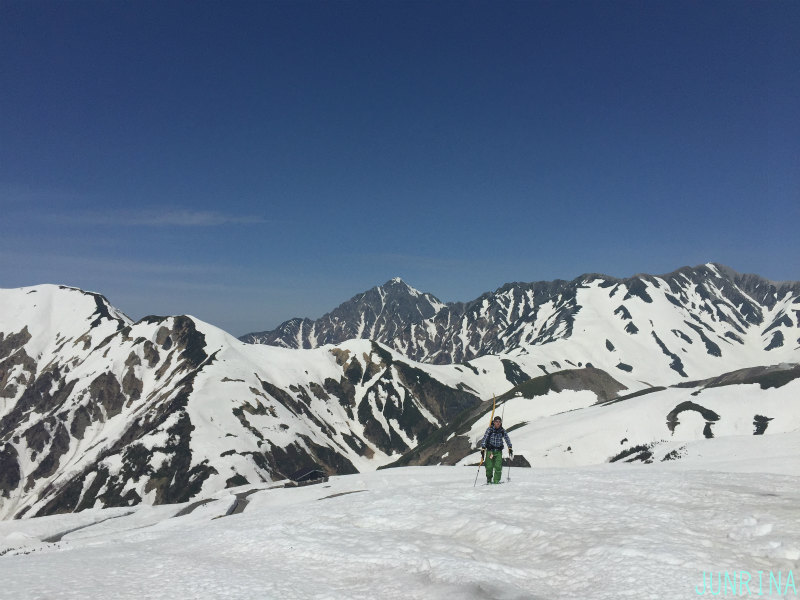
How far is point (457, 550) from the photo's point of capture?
1229 centimetres

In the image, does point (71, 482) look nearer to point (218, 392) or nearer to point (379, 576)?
point (218, 392)

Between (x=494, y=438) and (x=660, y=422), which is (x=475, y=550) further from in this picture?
(x=660, y=422)

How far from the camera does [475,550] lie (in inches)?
485

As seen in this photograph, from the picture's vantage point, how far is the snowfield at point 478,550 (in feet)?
32.1

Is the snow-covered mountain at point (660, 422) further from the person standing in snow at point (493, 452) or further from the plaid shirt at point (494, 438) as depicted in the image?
the plaid shirt at point (494, 438)

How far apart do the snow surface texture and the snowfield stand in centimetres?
4

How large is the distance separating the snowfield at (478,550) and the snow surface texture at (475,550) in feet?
0.14

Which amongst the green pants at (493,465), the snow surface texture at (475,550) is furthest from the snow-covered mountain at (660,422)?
the snow surface texture at (475,550)

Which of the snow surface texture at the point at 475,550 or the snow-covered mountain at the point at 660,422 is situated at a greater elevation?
the snow surface texture at the point at 475,550

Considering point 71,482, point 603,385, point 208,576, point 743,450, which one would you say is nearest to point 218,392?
point 71,482

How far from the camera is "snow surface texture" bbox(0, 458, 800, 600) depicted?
387 inches

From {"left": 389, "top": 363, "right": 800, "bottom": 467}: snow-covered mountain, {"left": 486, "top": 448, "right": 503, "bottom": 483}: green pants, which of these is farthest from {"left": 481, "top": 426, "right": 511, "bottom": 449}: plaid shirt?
{"left": 389, "top": 363, "right": 800, "bottom": 467}: snow-covered mountain

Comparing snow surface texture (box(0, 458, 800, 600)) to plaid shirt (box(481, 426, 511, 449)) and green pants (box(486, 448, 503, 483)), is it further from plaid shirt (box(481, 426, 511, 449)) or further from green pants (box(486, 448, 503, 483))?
green pants (box(486, 448, 503, 483))

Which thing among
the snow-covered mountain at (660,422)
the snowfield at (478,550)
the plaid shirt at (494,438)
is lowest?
the snow-covered mountain at (660,422)
